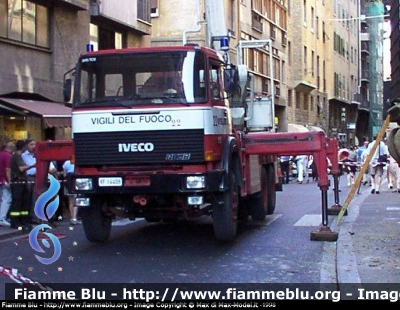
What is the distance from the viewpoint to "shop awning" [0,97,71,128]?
666 inches

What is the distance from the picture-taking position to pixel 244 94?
14250 mm

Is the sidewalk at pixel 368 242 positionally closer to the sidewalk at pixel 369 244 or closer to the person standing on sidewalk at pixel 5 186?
the sidewalk at pixel 369 244

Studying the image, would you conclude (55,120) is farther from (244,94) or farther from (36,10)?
(244,94)

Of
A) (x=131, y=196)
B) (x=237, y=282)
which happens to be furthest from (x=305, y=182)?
(x=237, y=282)

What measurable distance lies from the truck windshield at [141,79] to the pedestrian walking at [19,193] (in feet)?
12.1

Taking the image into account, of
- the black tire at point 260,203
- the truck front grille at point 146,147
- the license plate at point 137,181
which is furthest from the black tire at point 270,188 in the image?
the license plate at point 137,181

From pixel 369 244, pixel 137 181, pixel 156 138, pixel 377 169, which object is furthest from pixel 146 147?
pixel 377 169

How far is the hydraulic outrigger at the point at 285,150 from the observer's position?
12.0m

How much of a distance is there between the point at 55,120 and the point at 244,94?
515 centimetres

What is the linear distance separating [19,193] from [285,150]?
5463 mm

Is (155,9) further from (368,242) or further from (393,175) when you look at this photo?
(368,242)

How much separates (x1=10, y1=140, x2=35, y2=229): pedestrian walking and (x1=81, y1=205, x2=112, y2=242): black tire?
285 centimetres

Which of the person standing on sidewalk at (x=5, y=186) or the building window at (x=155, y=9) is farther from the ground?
the building window at (x=155, y=9)

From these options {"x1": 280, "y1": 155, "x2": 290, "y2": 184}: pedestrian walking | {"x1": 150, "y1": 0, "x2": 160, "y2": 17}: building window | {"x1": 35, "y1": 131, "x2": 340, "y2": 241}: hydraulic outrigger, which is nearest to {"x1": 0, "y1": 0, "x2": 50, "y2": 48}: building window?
{"x1": 35, "y1": 131, "x2": 340, "y2": 241}: hydraulic outrigger
